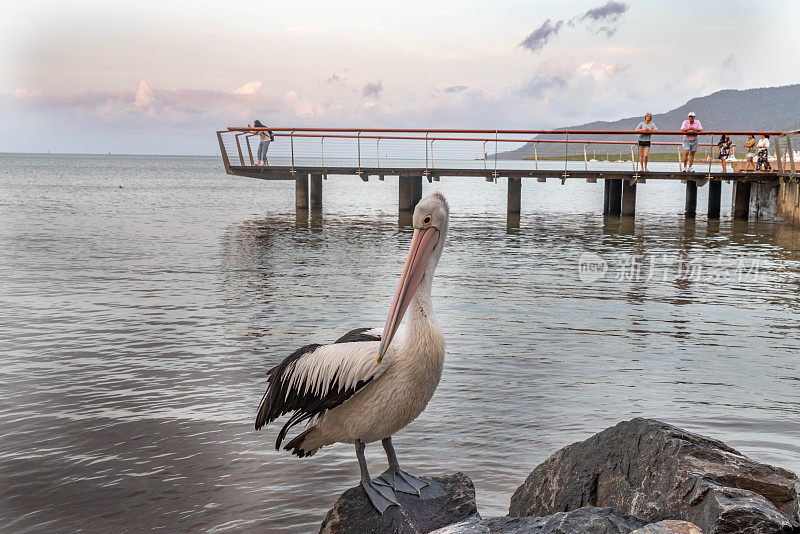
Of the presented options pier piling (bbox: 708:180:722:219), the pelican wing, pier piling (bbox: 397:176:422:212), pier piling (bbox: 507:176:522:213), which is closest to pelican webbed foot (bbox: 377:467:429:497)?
the pelican wing

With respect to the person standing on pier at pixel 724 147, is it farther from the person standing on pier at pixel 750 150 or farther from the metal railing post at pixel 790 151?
the metal railing post at pixel 790 151

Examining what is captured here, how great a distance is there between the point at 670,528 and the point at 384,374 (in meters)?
1.30

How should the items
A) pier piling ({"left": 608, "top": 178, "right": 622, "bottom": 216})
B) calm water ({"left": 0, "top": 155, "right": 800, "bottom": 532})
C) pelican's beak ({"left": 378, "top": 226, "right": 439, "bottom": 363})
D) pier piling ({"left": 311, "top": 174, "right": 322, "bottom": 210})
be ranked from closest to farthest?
pelican's beak ({"left": 378, "top": 226, "right": 439, "bottom": 363}) < calm water ({"left": 0, "top": 155, "right": 800, "bottom": 532}) < pier piling ({"left": 608, "top": 178, "right": 622, "bottom": 216}) < pier piling ({"left": 311, "top": 174, "right": 322, "bottom": 210})

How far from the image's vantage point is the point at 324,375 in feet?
10.8

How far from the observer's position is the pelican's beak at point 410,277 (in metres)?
3.13

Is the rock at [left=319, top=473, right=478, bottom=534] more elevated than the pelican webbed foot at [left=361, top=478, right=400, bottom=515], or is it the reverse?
the pelican webbed foot at [left=361, top=478, right=400, bottom=515]

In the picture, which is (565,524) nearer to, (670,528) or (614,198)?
(670,528)

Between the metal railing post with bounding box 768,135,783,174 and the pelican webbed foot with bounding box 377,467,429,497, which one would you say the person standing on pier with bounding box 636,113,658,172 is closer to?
the metal railing post with bounding box 768,135,783,174

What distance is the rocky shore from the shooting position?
2525mm

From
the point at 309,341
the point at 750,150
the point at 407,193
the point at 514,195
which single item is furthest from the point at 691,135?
the point at 309,341

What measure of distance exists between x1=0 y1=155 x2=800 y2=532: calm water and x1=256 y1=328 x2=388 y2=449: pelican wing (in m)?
0.72

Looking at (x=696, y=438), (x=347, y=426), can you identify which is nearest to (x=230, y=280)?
(x=347, y=426)

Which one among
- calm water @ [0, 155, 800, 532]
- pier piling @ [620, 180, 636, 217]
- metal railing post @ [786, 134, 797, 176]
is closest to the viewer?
calm water @ [0, 155, 800, 532]

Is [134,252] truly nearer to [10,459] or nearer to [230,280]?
[230,280]
